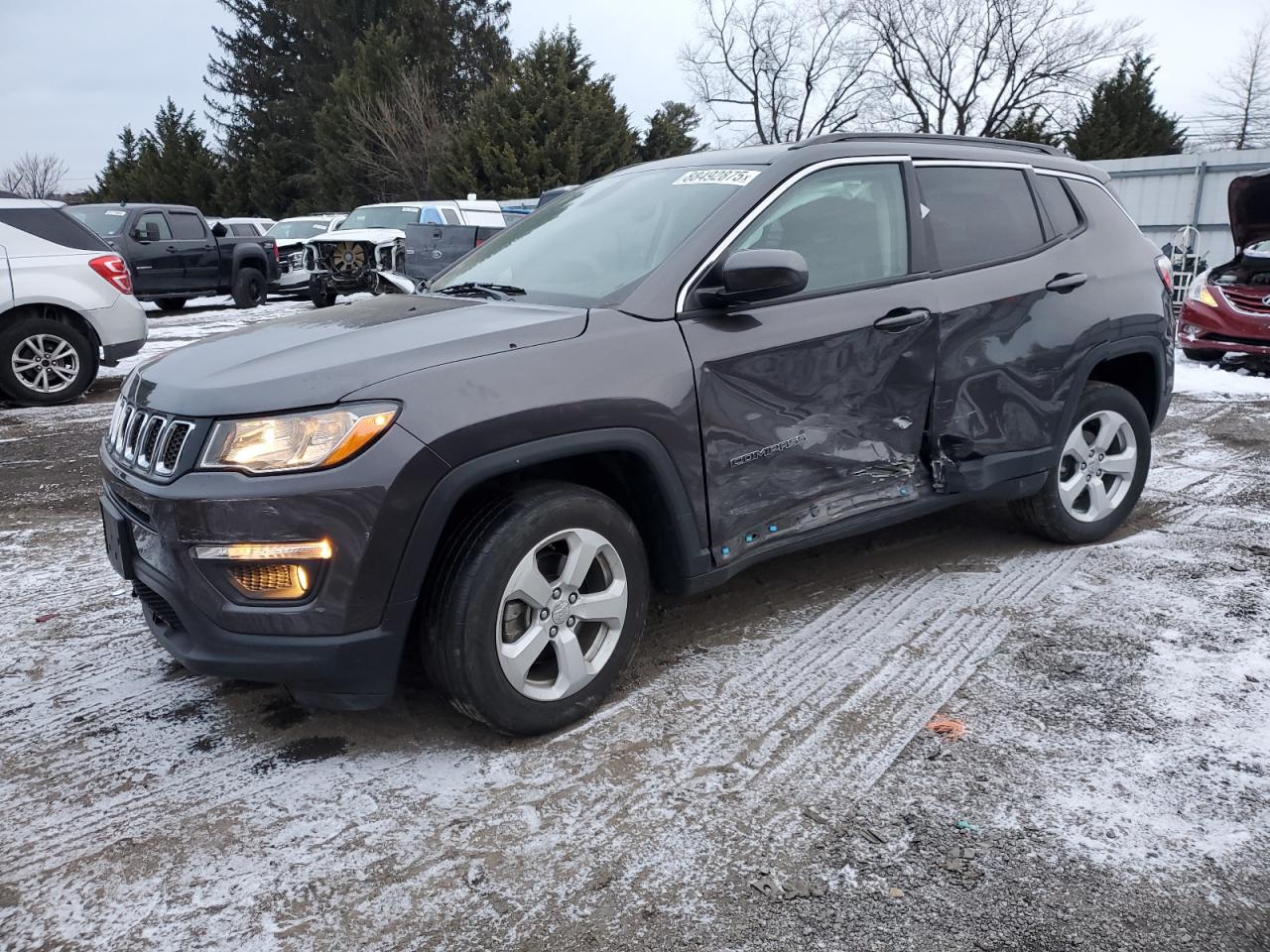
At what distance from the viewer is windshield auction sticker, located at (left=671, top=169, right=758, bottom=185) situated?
11.3 feet

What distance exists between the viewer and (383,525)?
2.53 m

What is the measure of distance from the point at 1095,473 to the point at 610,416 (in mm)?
2760

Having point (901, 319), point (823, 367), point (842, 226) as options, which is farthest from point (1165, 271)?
point (823, 367)

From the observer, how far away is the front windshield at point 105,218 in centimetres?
1576

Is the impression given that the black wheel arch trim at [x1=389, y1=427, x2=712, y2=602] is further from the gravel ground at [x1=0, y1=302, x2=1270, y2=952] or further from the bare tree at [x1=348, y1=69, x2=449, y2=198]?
the bare tree at [x1=348, y1=69, x2=449, y2=198]

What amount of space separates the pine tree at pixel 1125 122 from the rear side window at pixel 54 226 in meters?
36.3

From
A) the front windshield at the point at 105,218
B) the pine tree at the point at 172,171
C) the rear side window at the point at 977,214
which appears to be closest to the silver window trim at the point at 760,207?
the rear side window at the point at 977,214

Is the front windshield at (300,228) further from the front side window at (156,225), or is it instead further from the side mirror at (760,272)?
the side mirror at (760,272)

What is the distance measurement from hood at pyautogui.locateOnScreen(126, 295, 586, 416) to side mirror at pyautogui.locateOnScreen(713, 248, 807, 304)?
18.3 inches

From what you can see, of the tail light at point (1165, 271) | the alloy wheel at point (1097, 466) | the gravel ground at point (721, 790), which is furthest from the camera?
the tail light at point (1165, 271)

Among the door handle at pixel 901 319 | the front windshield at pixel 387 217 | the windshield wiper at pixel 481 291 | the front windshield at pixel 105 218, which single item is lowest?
the door handle at pixel 901 319

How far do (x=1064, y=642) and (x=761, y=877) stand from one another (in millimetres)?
1798

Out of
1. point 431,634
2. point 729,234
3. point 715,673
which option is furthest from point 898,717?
point 729,234

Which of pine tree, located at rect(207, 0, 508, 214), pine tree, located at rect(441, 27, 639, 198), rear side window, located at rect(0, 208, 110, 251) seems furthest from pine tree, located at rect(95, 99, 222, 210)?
rear side window, located at rect(0, 208, 110, 251)
